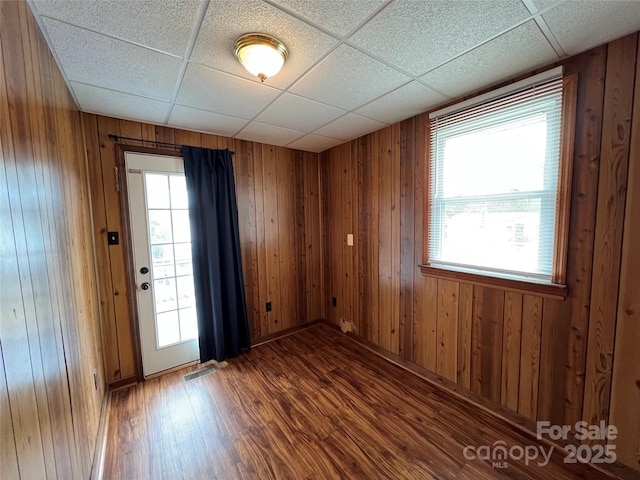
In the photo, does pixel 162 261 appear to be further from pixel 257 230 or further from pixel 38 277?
pixel 38 277

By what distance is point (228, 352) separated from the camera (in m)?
2.85

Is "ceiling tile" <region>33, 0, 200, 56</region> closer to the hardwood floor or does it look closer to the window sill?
the window sill

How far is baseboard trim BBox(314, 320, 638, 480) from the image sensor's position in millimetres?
1448

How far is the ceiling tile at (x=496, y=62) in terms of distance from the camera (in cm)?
135

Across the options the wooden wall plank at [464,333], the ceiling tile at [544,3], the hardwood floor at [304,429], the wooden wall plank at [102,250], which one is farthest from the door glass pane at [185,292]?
the ceiling tile at [544,3]

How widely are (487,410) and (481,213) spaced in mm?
1562

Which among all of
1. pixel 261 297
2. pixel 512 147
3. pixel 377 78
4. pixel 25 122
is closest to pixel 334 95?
pixel 377 78

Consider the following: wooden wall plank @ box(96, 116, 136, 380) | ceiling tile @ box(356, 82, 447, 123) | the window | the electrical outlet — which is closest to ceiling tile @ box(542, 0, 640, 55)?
the window

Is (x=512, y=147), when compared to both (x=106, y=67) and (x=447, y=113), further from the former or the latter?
(x=106, y=67)

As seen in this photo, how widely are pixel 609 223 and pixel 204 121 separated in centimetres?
311

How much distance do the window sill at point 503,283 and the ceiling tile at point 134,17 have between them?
7.76ft

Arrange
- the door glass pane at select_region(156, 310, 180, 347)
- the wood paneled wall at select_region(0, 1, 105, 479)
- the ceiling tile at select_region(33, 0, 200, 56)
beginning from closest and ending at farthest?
1. the wood paneled wall at select_region(0, 1, 105, 479)
2. the ceiling tile at select_region(33, 0, 200, 56)
3. the door glass pane at select_region(156, 310, 180, 347)

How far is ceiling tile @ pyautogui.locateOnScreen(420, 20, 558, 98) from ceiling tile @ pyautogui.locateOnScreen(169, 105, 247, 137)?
68.3 inches

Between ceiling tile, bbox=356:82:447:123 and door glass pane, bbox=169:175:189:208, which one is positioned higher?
ceiling tile, bbox=356:82:447:123
